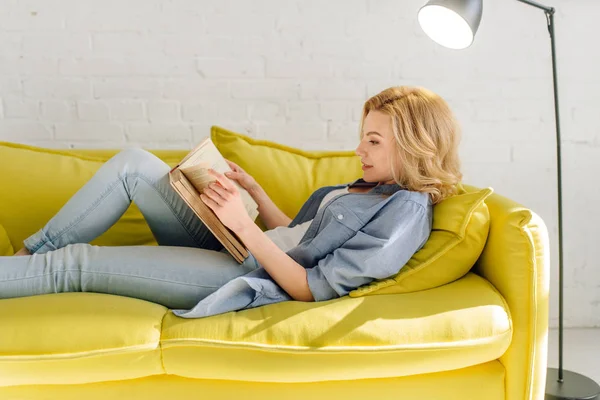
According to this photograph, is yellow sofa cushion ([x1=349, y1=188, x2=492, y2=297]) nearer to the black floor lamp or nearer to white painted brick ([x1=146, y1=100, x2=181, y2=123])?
the black floor lamp

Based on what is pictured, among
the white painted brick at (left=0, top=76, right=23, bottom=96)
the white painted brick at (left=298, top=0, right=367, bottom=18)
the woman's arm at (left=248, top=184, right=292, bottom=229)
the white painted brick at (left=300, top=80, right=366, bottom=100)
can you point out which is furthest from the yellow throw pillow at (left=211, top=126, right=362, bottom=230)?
the white painted brick at (left=0, top=76, right=23, bottom=96)

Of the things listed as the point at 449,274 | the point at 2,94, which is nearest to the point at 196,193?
the point at 449,274

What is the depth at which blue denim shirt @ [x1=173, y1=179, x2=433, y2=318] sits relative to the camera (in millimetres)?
1419

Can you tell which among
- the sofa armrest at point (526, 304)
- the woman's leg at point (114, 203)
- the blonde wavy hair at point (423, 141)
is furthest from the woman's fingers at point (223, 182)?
the sofa armrest at point (526, 304)

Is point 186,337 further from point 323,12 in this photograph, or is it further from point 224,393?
point 323,12

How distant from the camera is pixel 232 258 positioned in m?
1.58

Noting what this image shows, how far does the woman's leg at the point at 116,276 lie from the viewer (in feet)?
4.79

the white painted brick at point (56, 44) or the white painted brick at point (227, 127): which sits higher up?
the white painted brick at point (56, 44)

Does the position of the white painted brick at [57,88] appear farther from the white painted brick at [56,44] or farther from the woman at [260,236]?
the woman at [260,236]

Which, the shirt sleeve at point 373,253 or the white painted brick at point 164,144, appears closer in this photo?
the shirt sleeve at point 373,253

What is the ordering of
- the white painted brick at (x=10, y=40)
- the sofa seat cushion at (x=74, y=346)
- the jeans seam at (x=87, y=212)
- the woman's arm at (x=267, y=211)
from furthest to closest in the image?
the white painted brick at (x=10, y=40) → the woman's arm at (x=267, y=211) → the jeans seam at (x=87, y=212) → the sofa seat cushion at (x=74, y=346)

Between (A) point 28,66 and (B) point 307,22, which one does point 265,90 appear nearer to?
(B) point 307,22

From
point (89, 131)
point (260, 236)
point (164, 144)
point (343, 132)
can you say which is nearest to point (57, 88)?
point (89, 131)

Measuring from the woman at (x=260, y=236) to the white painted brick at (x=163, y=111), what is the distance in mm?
665
